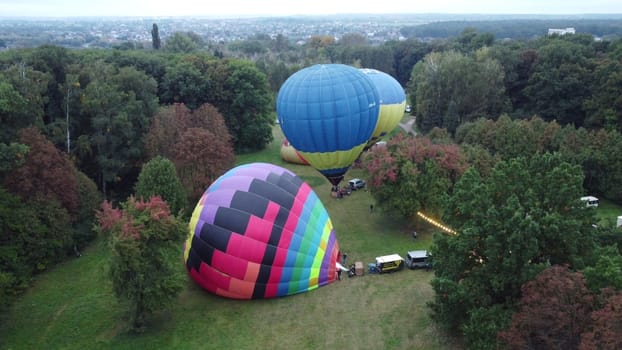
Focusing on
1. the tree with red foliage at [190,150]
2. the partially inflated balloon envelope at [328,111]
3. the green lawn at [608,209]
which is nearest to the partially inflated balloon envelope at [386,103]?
the partially inflated balloon envelope at [328,111]

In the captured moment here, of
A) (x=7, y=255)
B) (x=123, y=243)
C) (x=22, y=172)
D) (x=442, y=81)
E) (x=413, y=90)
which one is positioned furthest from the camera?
(x=413, y=90)

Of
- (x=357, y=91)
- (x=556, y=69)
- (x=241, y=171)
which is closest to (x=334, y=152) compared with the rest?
(x=357, y=91)

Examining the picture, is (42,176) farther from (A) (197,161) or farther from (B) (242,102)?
(B) (242,102)

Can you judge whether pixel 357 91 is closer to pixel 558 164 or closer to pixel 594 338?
pixel 558 164

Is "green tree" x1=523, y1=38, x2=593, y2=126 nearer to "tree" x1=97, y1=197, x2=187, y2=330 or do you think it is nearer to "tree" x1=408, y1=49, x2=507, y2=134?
"tree" x1=408, y1=49, x2=507, y2=134

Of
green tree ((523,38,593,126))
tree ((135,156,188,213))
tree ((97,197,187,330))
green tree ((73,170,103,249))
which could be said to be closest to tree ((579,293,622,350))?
tree ((97,197,187,330))

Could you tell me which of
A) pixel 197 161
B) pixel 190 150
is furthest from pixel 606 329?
pixel 190 150
